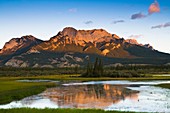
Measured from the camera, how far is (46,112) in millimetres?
27562

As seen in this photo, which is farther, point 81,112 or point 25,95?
point 25,95

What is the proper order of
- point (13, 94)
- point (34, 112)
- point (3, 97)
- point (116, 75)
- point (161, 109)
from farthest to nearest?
point (116, 75) < point (13, 94) < point (3, 97) < point (161, 109) < point (34, 112)

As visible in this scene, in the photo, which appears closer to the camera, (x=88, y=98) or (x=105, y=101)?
(x=105, y=101)

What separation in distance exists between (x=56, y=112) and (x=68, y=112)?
1.14m

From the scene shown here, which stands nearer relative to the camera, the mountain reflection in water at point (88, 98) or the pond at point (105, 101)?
the pond at point (105, 101)

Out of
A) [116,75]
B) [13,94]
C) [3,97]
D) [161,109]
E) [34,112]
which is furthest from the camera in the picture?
[116,75]

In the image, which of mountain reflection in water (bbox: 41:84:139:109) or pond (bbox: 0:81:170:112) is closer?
pond (bbox: 0:81:170:112)

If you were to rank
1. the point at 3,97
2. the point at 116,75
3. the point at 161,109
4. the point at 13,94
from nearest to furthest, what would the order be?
the point at 161,109
the point at 3,97
the point at 13,94
the point at 116,75

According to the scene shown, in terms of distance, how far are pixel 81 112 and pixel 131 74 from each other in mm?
104190

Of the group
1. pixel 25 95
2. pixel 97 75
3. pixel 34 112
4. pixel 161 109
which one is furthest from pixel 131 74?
pixel 34 112

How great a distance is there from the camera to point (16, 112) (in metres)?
27.1

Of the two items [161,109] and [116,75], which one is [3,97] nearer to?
[161,109]

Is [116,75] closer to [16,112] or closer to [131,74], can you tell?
[131,74]

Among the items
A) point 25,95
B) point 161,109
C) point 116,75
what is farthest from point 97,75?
point 161,109
